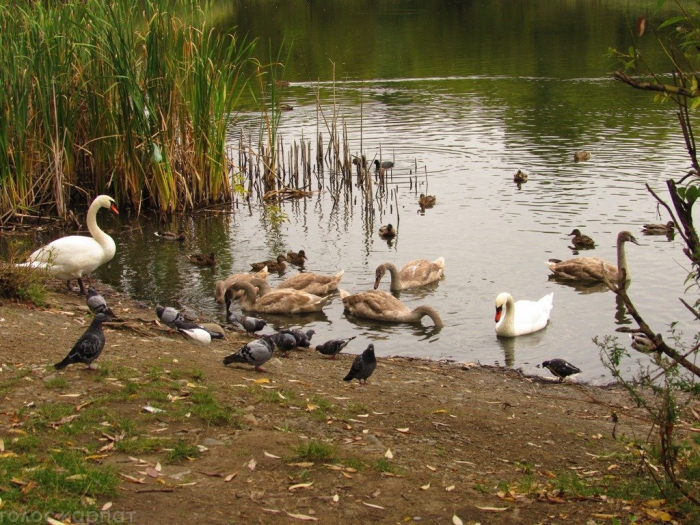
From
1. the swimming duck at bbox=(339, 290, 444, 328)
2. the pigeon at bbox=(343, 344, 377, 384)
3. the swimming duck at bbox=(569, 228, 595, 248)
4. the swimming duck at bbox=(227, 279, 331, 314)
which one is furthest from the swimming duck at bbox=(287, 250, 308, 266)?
the pigeon at bbox=(343, 344, 377, 384)

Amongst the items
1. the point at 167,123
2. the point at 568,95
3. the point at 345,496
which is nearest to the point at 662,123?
the point at 568,95

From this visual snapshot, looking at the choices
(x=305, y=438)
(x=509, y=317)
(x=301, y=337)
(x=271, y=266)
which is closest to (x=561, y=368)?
(x=509, y=317)

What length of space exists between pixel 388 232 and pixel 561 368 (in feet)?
24.4

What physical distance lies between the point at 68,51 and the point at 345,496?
42.9ft

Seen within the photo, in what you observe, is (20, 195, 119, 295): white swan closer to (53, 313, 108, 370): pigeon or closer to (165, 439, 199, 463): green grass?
(53, 313, 108, 370): pigeon

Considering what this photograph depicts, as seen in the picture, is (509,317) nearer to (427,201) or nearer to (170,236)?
(427,201)

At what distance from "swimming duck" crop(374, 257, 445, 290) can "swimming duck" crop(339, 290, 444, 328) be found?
4.25 feet

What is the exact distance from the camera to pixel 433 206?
19.7 m

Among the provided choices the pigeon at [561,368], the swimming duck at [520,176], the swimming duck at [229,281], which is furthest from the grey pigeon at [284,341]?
the swimming duck at [520,176]

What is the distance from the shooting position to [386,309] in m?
13.4

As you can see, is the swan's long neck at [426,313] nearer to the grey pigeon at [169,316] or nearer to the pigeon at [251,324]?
the pigeon at [251,324]

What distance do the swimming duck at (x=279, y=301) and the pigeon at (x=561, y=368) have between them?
4.26 metres

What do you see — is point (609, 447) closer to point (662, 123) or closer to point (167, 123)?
point (167, 123)

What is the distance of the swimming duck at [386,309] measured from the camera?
525 inches
